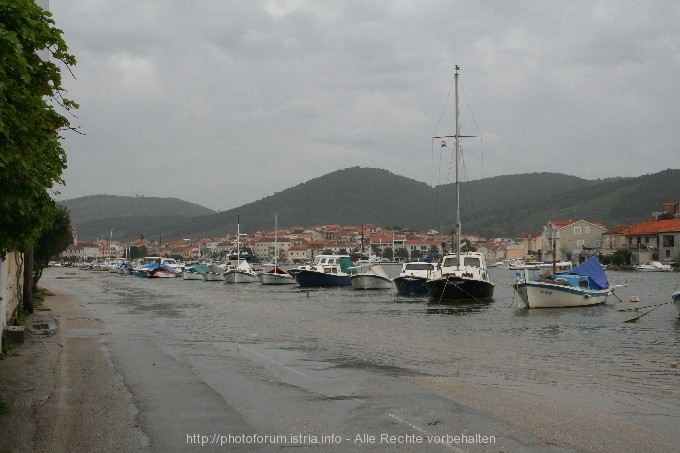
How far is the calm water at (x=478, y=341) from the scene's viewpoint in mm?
13484

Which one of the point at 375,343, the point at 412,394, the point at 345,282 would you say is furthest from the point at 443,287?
the point at 412,394

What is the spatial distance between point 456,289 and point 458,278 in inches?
31.0

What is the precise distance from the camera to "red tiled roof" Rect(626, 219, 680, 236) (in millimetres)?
109438

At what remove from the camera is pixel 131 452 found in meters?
8.05

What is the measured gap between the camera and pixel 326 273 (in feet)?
205

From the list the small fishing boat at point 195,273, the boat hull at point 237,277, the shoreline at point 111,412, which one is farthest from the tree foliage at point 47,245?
the small fishing boat at point 195,273

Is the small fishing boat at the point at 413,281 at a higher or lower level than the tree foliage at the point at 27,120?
lower

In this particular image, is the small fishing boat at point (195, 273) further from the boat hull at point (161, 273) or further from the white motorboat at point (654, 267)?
the white motorboat at point (654, 267)

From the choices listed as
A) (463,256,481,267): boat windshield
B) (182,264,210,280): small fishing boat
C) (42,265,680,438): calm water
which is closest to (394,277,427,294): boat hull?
(463,256,481,267): boat windshield

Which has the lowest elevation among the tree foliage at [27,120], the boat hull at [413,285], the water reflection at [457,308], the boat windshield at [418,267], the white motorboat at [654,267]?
the water reflection at [457,308]

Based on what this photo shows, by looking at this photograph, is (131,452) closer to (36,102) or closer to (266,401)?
(266,401)

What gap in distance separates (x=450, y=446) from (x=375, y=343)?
1231cm

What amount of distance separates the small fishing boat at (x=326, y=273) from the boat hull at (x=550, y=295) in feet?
91.8

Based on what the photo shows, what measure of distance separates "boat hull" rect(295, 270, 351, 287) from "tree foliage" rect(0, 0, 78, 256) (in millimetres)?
52267
